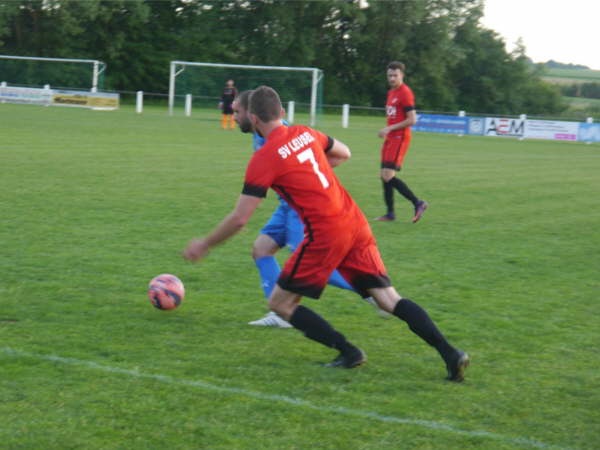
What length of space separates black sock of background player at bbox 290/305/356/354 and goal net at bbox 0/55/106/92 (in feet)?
123

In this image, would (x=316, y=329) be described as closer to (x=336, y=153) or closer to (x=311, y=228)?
(x=311, y=228)

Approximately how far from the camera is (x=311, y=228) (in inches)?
168

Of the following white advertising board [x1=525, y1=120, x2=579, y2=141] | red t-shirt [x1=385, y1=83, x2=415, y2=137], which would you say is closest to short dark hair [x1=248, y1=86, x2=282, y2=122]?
red t-shirt [x1=385, y1=83, x2=415, y2=137]

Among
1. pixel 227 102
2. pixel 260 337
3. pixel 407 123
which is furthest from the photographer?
pixel 227 102

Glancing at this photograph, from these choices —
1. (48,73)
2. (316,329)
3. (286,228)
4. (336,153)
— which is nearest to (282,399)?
(316,329)

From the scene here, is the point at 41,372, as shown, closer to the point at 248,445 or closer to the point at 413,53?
the point at 248,445

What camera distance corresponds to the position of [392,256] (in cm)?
821

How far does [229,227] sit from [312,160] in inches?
21.4

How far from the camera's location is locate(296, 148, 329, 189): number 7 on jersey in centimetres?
418

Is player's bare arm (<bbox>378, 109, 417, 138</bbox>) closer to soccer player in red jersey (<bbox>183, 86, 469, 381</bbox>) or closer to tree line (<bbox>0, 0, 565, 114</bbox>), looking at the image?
soccer player in red jersey (<bbox>183, 86, 469, 381</bbox>)

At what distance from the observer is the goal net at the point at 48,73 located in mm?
40781

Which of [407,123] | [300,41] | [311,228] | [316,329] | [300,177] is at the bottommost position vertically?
[316,329]

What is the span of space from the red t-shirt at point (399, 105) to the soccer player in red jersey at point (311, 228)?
236 inches

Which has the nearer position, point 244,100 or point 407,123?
point 244,100
